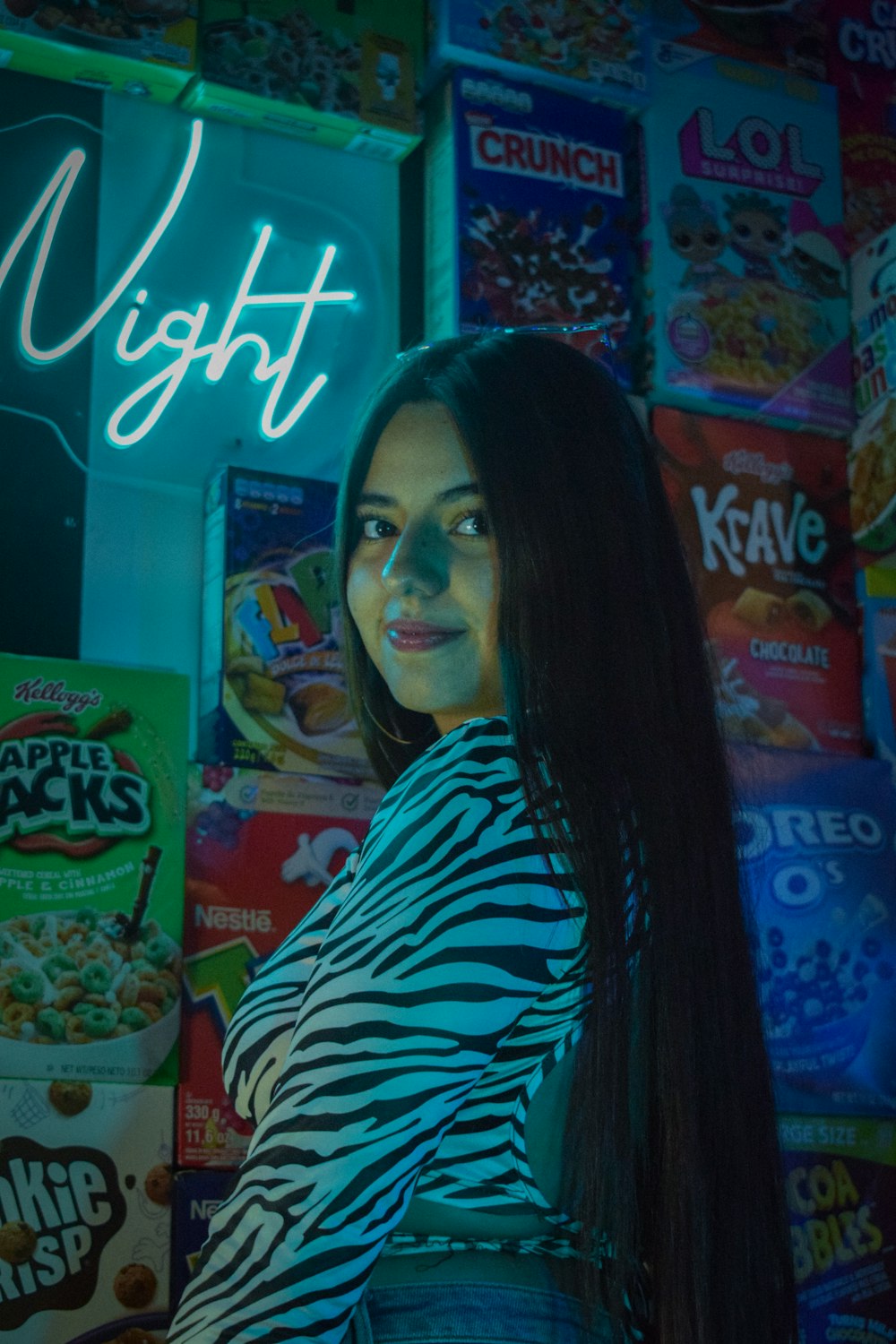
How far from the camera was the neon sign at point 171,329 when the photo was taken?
7.24 feet

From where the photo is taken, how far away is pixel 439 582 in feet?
3.58

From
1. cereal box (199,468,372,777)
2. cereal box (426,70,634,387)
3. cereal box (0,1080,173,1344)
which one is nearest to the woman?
cereal box (0,1080,173,1344)

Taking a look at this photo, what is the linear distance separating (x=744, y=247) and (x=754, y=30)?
522 millimetres

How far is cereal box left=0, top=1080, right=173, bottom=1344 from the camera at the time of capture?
1764mm

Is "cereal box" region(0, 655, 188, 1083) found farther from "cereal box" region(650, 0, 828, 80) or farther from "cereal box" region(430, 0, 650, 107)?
"cereal box" region(650, 0, 828, 80)

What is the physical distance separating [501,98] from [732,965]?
1.90 metres

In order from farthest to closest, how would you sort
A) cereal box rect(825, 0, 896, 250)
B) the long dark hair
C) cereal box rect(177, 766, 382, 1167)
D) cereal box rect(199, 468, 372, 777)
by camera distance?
cereal box rect(825, 0, 896, 250)
cereal box rect(199, 468, 372, 777)
cereal box rect(177, 766, 382, 1167)
the long dark hair

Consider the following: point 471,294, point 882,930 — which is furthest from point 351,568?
point 882,930

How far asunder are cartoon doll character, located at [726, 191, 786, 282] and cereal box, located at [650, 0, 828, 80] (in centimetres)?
32

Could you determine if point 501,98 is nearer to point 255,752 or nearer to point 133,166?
point 133,166

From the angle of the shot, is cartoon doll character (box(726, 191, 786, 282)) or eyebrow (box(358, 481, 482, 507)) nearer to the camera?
eyebrow (box(358, 481, 482, 507))

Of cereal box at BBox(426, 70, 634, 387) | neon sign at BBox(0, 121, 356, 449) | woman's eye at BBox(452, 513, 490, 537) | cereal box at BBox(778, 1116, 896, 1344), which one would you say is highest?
cereal box at BBox(426, 70, 634, 387)

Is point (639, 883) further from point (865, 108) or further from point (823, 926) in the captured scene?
point (865, 108)

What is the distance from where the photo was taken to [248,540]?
2164 millimetres
